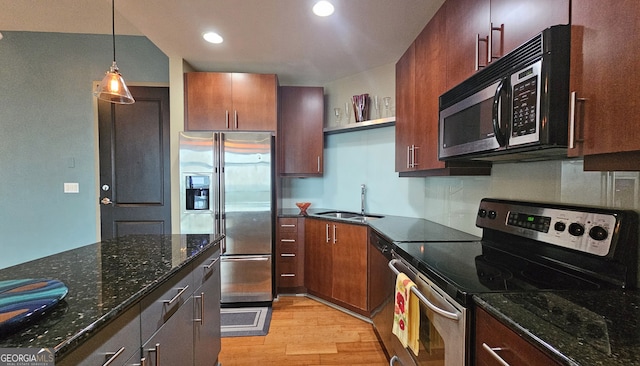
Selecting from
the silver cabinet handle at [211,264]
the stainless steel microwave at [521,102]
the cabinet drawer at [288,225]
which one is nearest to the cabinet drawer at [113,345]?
the silver cabinet handle at [211,264]

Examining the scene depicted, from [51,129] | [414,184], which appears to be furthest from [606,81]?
Answer: [51,129]

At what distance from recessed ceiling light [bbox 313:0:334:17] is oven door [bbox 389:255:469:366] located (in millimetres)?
1740

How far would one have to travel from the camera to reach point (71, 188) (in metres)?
3.16

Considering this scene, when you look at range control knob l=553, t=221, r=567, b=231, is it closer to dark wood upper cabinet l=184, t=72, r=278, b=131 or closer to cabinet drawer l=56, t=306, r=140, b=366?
cabinet drawer l=56, t=306, r=140, b=366

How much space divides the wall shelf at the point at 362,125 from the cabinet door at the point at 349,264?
3.39ft

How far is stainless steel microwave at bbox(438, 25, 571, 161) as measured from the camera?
0.89m

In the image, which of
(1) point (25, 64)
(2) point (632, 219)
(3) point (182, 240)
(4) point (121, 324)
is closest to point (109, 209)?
(1) point (25, 64)

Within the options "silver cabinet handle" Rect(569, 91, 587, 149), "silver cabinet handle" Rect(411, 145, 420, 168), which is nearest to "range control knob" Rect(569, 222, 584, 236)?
"silver cabinet handle" Rect(569, 91, 587, 149)

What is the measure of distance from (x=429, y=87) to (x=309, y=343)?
2.08m

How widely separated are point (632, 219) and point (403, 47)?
6.92 feet

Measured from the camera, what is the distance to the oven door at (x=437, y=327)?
3.10ft

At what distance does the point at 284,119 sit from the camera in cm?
324

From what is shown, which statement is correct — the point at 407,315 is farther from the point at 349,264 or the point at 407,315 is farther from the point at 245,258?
the point at 245,258

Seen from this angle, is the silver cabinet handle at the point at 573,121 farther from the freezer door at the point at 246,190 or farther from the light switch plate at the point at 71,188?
the light switch plate at the point at 71,188
